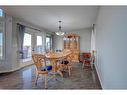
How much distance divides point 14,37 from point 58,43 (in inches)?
192

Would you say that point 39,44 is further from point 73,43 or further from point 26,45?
point 73,43

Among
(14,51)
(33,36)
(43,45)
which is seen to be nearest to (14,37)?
(14,51)

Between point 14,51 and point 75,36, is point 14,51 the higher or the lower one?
the lower one

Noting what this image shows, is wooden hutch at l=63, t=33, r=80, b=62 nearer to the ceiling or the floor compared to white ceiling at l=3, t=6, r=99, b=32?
nearer to the floor

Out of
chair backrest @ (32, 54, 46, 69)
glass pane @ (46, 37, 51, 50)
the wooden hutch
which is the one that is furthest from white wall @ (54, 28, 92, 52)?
chair backrest @ (32, 54, 46, 69)

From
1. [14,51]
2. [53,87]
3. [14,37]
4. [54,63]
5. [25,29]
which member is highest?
[25,29]

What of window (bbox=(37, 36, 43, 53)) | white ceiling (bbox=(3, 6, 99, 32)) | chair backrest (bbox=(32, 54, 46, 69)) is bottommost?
chair backrest (bbox=(32, 54, 46, 69))

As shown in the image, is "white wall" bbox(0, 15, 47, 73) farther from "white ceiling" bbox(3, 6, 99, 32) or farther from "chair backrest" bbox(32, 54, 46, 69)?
"chair backrest" bbox(32, 54, 46, 69)

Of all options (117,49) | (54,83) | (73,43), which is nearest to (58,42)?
(73,43)

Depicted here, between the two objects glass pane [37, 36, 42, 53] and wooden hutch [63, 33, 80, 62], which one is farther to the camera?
wooden hutch [63, 33, 80, 62]

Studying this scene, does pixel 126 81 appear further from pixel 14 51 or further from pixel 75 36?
pixel 75 36

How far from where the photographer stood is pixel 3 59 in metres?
5.66

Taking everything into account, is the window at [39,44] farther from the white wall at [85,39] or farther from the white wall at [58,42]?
the white wall at [85,39]

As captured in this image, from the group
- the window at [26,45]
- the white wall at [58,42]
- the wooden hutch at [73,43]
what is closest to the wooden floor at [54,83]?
the window at [26,45]
